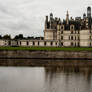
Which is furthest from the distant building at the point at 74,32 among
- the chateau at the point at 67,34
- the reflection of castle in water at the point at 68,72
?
the reflection of castle in water at the point at 68,72

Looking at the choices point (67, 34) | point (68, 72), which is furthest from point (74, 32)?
point (68, 72)

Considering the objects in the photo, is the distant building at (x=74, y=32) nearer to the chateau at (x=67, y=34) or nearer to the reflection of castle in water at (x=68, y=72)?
the chateau at (x=67, y=34)

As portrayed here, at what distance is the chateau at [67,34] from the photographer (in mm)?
58844

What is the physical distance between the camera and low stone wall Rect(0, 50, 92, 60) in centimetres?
3552

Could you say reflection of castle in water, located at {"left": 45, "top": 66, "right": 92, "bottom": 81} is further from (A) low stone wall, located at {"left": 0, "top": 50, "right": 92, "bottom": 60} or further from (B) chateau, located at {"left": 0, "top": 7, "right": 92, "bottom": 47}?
(B) chateau, located at {"left": 0, "top": 7, "right": 92, "bottom": 47}

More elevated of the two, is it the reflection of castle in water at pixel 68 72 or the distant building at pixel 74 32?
the distant building at pixel 74 32

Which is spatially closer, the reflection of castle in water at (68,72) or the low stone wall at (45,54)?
the reflection of castle in water at (68,72)

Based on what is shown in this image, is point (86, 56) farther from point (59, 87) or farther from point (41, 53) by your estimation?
point (59, 87)

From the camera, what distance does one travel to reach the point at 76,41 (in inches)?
2375

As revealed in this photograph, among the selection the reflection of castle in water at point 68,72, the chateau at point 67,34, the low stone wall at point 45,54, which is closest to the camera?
the reflection of castle in water at point 68,72

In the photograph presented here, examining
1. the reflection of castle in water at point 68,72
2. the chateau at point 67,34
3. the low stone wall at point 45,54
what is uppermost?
the chateau at point 67,34

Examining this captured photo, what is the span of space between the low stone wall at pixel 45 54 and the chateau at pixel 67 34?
2230 cm

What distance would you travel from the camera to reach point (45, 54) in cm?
3606

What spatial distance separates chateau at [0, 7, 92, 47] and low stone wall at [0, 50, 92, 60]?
2230 cm
